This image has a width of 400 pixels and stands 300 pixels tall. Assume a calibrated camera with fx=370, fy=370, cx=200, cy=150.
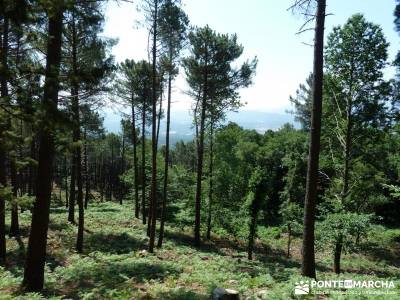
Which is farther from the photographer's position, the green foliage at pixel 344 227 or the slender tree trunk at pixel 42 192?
the green foliage at pixel 344 227

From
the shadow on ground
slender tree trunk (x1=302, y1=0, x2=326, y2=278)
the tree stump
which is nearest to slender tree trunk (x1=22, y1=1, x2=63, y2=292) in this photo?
the tree stump

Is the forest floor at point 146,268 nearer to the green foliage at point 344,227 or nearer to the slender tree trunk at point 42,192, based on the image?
the slender tree trunk at point 42,192

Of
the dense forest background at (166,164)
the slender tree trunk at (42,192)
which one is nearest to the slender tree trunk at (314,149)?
the dense forest background at (166,164)

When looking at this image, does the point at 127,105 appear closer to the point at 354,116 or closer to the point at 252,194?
the point at 252,194

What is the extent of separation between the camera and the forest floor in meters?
9.86

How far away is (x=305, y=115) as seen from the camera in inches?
1764

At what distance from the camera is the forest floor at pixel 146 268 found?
9859mm

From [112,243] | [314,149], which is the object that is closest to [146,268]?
[112,243]

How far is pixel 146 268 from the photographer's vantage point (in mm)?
13391

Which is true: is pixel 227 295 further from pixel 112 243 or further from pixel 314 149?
pixel 112 243

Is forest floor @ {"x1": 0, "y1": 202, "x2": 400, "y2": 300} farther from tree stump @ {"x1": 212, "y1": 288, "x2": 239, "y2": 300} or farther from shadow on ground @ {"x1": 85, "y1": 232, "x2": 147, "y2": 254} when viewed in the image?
tree stump @ {"x1": 212, "y1": 288, "x2": 239, "y2": 300}

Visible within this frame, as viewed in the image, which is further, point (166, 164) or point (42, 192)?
point (166, 164)

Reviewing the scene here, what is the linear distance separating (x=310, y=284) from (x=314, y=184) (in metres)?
2.43

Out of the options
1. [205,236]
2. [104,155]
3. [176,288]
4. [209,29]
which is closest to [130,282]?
[176,288]
